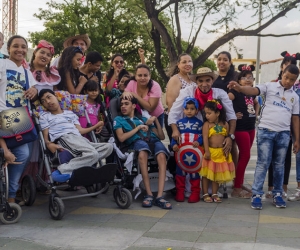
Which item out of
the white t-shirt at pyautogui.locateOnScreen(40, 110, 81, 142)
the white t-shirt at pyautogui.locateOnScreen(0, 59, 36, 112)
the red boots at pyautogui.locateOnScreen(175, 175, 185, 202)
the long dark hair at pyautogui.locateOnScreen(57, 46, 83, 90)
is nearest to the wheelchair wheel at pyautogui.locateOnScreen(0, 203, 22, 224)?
the white t-shirt at pyautogui.locateOnScreen(40, 110, 81, 142)

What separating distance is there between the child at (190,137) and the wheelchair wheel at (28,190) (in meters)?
1.87

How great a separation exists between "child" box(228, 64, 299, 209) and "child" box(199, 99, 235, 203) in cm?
41

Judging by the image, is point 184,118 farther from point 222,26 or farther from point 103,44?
point 103,44

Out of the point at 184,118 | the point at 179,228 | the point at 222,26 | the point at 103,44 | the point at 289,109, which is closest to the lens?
the point at 179,228

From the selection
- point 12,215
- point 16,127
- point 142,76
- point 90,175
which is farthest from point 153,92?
point 12,215

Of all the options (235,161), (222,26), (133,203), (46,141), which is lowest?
(133,203)

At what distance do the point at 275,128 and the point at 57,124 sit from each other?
2.72 metres

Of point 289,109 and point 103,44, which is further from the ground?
point 103,44

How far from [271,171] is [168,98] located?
181 cm

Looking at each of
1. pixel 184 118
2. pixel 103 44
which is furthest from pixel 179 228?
pixel 103 44

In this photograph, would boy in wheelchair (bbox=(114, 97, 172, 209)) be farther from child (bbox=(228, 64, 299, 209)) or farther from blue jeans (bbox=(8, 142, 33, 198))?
blue jeans (bbox=(8, 142, 33, 198))

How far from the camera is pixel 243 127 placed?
652cm

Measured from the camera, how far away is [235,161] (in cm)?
669

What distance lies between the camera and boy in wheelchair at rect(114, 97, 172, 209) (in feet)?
19.4
